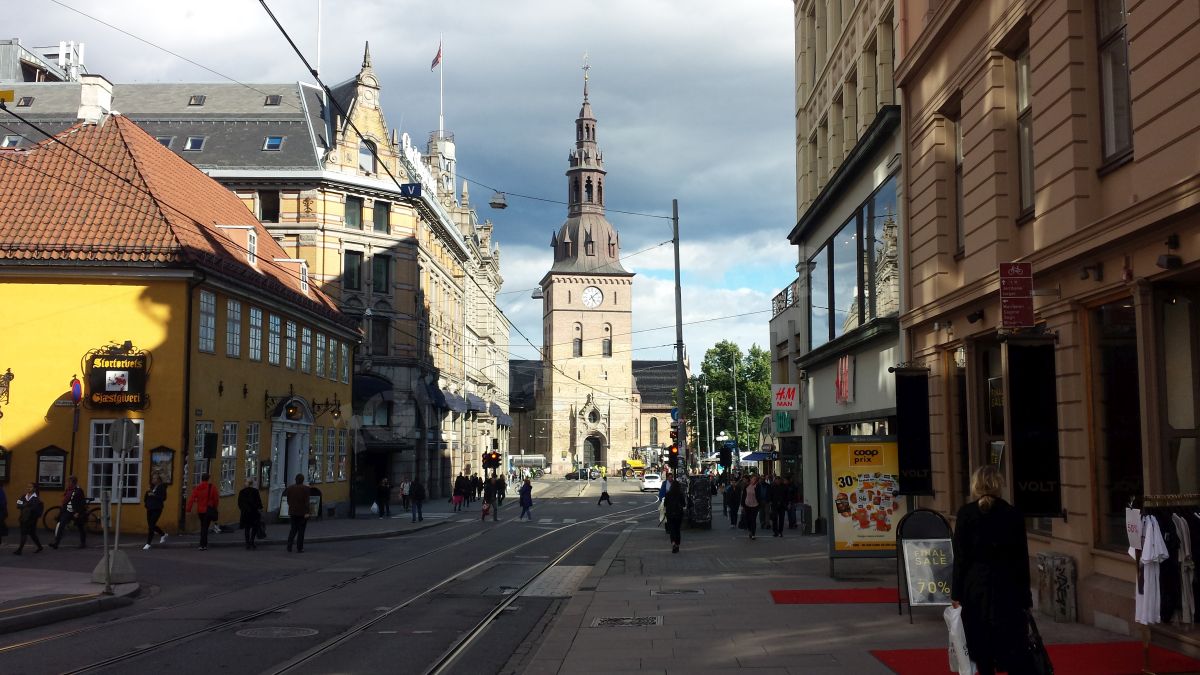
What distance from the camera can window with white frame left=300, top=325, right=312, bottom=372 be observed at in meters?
38.8

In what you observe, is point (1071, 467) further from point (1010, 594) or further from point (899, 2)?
point (899, 2)

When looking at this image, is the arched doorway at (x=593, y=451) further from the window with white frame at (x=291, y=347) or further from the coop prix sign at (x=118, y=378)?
the coop prix sign at (x=118, y=378)

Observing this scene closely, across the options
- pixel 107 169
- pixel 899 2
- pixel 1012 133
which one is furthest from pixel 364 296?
pixel 1012 133

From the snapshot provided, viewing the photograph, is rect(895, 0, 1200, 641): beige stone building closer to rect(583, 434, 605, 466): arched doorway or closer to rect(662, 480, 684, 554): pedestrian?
rect(662, 480, 684, 554): pedestrian

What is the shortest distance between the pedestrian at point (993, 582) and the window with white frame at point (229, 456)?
1050 inches

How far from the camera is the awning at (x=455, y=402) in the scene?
62.5 meters

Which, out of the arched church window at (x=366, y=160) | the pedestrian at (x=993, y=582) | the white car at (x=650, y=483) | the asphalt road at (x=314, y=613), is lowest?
the white car at (x=650, y=483)

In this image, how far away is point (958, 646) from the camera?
809 cm

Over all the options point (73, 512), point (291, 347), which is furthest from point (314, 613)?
point (291, 347)

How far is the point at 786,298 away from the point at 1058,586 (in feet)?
82.5

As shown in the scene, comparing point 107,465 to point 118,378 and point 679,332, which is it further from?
point 679,332

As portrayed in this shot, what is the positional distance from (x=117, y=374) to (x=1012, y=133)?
22.6 metres

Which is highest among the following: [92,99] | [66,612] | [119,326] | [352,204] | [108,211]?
[352,204]

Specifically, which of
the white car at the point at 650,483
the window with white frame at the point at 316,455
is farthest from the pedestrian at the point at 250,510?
the white car at the point at 650,483
